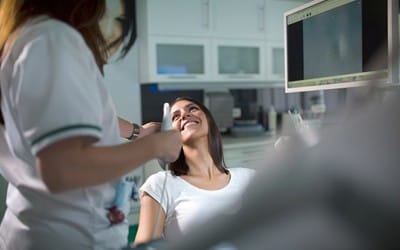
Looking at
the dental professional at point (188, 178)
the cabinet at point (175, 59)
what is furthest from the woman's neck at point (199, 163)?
the cabinet at point (175, 59)

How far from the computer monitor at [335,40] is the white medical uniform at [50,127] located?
2.33 feet

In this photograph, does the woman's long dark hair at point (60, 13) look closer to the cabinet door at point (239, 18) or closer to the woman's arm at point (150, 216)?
the woman's arm at point (150, 216)

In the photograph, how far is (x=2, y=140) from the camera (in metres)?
0.84

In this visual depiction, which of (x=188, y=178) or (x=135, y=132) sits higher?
(x=135, y=132)

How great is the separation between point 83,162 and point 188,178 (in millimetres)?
1248

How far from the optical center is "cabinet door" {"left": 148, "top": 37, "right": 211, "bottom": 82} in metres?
3.50

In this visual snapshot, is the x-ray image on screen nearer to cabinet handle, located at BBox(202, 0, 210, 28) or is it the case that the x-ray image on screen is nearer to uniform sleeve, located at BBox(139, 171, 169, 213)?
uniform sleeve, located at BBox(139, 171, 169, 213)

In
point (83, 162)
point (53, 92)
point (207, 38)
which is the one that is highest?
point (207, 38)

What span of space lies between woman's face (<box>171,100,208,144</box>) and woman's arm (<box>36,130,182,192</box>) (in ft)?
3.81

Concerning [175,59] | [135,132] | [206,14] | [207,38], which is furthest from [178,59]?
[135,132]

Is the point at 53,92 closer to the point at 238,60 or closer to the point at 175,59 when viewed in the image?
the point at 175,59

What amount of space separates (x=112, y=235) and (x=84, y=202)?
93 mm

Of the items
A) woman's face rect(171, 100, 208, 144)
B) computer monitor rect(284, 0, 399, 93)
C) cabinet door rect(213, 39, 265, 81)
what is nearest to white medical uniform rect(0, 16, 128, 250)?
computer monitor rect(284, 0, 399, 93)

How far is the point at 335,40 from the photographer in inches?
58.8
